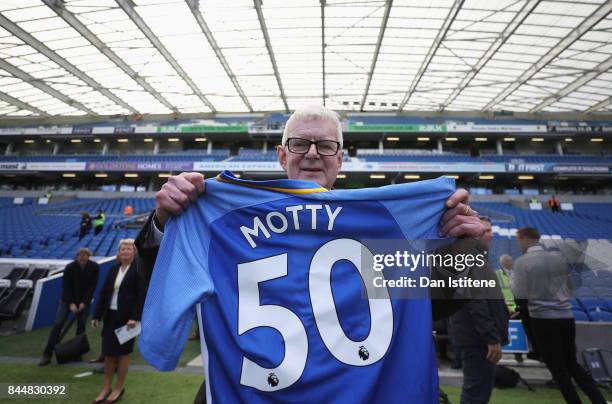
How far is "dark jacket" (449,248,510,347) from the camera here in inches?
88.8

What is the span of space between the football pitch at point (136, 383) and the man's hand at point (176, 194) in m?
2.89

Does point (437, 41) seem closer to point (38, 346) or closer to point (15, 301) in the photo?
point (38, 346)

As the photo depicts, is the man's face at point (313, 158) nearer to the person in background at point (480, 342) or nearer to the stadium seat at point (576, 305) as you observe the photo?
the person in background at point (480, 342)

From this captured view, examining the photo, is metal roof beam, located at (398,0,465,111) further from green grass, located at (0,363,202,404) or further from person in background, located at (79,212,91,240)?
person in background, located at (79,212,91,240)

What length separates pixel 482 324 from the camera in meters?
2.29

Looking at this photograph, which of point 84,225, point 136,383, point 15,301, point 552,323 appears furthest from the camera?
point 84,225

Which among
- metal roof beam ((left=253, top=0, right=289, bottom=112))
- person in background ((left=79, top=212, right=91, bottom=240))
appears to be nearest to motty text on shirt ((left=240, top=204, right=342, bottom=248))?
metal roof beam ((left=253, top=0, right=289, bottom=112))

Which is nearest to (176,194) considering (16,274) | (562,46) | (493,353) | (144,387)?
(493,353)

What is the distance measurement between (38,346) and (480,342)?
6.52 meters

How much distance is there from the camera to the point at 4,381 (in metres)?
3.52

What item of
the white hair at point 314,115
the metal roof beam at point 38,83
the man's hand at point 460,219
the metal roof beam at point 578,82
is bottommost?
the man's hand at point 460,219

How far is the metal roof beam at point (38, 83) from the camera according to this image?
16420 millimetres

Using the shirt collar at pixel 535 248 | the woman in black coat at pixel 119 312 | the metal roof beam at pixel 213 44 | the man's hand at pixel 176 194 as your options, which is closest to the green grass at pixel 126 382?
the woman in black coat at pixel 119 312

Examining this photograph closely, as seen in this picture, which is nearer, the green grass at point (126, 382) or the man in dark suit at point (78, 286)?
the green grass at point (126, 382)
